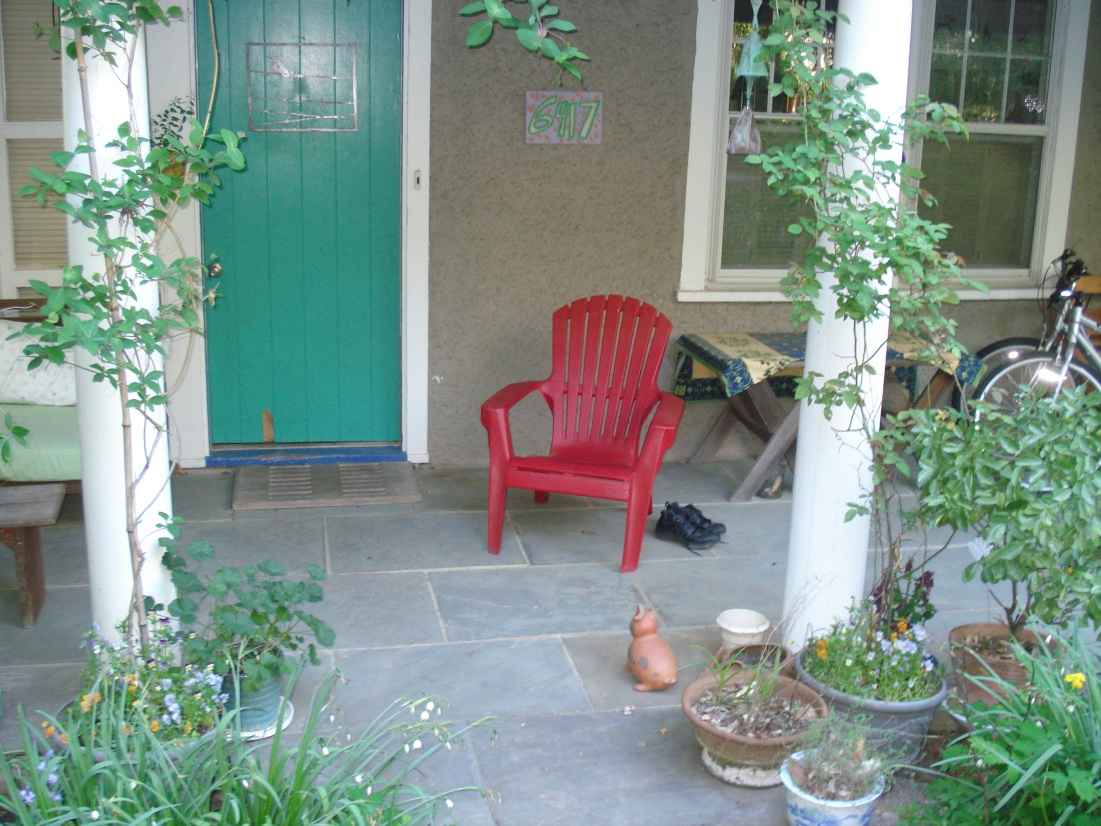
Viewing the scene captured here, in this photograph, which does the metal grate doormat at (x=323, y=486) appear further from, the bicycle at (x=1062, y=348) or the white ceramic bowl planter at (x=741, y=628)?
the bicycle at (x=1062, y=348)

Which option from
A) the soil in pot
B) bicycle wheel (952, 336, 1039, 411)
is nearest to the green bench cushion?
the soil in pot

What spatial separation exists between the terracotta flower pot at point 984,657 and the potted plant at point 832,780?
1.40 ft

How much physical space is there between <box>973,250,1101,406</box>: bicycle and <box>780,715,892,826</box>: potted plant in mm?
2709

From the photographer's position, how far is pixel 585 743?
2.92 m

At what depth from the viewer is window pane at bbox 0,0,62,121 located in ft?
15.2

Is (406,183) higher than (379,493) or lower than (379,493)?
higher

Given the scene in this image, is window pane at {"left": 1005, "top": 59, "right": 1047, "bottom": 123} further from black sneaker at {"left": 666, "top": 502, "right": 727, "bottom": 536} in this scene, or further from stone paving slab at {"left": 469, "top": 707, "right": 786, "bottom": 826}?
stone paving slab at {"left": 469, "top": 707, "right": 786, "bottom": 826}

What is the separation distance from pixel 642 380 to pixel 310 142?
1.84 m

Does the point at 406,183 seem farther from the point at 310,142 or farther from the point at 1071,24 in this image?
the point at 1071,24

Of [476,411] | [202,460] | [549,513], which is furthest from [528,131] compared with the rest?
[202,460]

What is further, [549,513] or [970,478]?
[549,513]

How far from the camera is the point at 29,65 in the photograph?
4.71 metres

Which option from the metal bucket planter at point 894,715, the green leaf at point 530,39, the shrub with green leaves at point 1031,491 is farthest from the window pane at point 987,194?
the green leaf at point 530,39

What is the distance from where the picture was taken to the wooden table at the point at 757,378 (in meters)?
4.72
